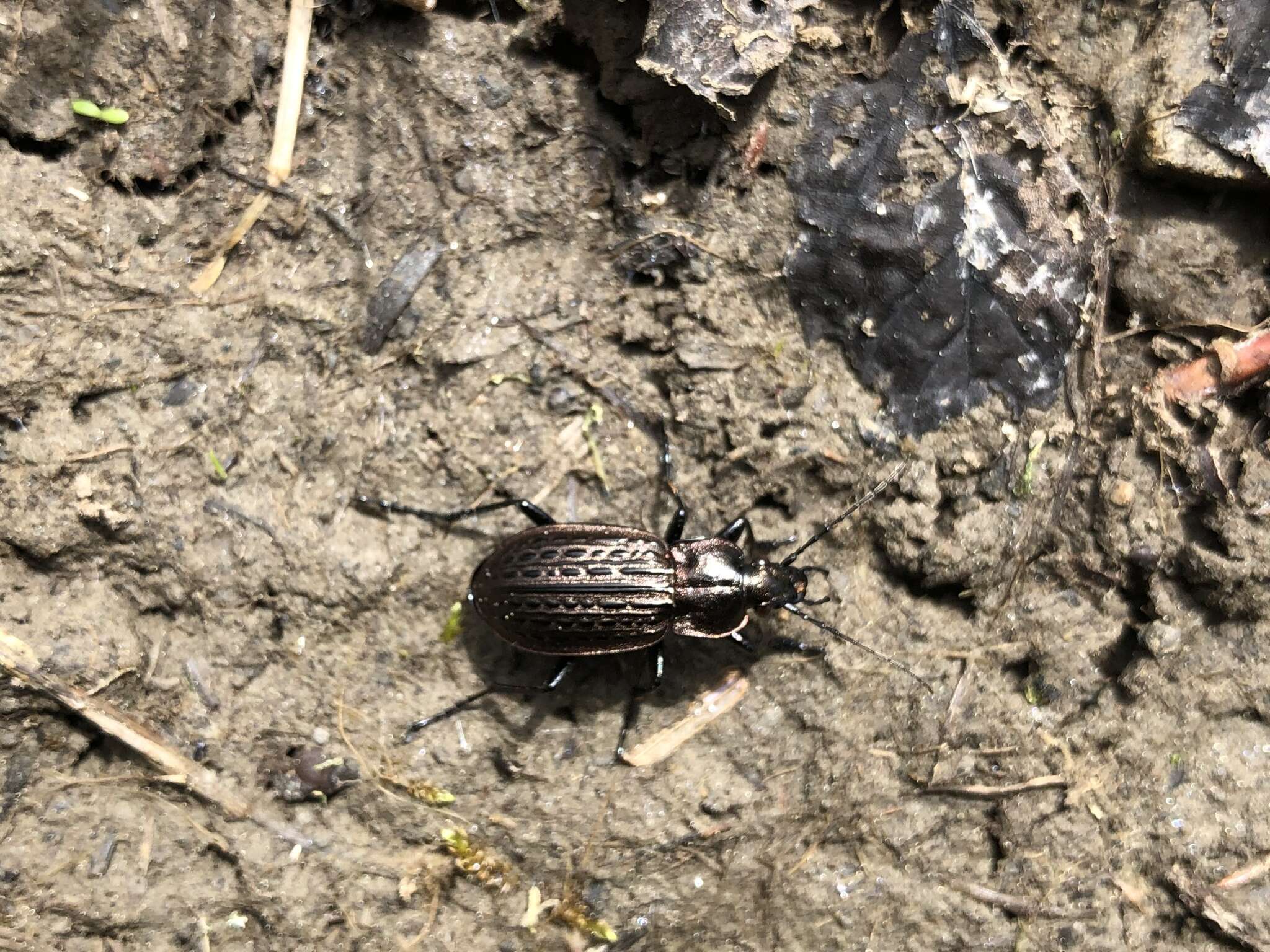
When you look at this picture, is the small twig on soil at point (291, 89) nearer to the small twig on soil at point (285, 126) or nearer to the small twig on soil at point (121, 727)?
the small twig on soil at point (285, 126)

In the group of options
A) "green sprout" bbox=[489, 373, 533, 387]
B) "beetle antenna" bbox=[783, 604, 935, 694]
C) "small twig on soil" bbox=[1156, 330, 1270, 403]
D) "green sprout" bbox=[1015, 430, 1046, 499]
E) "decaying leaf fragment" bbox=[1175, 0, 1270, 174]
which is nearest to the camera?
"decaying leaf fragment" bbox=[1175, 0, 1270, 174]

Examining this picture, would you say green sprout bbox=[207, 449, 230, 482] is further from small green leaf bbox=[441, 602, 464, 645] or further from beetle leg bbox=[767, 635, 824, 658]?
beetle leg bbox=[767, 635, 824, 658]

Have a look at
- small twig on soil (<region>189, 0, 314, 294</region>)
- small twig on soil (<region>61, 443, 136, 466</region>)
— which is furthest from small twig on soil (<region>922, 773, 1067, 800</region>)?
small twig on soil (<region>189, 0, 314, 294</region>)

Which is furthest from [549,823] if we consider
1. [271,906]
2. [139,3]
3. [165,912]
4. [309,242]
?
[139,3]

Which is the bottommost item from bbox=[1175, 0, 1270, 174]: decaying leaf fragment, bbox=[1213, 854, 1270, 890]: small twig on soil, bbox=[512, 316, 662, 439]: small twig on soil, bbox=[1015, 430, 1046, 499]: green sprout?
bbox=[1213, 854, 1270, 890]: small twig on soil

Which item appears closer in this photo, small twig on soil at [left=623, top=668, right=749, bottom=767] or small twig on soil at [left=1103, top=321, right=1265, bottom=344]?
small twig on soil at [left=1103, top=321, right=1265, bottom=344]

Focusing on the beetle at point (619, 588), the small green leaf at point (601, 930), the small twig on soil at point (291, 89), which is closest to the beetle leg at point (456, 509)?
the beetle at point (619, 588)

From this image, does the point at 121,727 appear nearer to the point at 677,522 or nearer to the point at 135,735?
the point at 135,735
